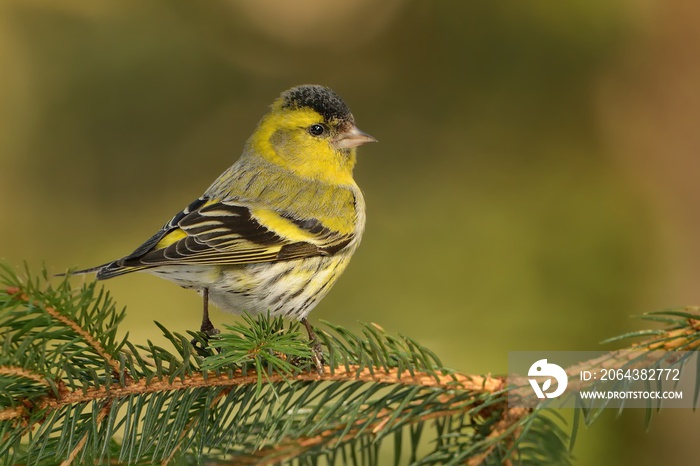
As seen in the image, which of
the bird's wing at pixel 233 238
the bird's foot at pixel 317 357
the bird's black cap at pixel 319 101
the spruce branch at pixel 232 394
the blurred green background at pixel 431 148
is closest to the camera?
the spruce branch at pixel 232 394

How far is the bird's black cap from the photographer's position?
2.02 meters

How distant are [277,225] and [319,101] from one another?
0.41 m

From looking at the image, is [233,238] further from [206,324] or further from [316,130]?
[316,130]

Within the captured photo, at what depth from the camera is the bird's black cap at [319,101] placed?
2.02 meters

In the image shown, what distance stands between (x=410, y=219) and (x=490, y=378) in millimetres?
1227

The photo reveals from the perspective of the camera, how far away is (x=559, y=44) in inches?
101

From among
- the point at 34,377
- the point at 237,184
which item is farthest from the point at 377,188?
the point at 34,377

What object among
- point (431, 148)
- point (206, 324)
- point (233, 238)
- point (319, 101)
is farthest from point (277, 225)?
point (431, 148)

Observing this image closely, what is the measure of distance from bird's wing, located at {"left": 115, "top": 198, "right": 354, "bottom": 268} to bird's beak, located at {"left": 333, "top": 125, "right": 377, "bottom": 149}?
27cm

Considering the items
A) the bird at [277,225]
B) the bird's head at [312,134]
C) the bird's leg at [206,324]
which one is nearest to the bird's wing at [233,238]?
the bird at [277,225]

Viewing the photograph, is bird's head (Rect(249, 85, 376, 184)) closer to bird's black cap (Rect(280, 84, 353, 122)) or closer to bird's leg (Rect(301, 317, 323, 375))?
bird's black cap (Rect(280, 84, 353, 122))

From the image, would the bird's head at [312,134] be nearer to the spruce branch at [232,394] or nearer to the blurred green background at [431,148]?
the blurred green background at [431,148]

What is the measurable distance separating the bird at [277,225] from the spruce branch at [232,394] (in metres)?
0.10

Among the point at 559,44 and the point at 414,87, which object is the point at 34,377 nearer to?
the point at 414,87
